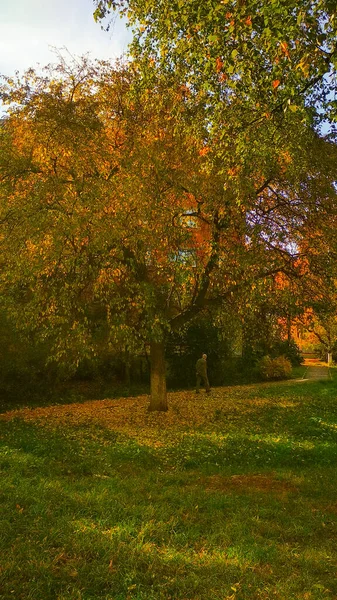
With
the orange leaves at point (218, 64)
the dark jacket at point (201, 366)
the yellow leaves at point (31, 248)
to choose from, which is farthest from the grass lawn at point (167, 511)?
the dark jacket at point (201, 366)

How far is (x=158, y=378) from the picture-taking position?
596 inches

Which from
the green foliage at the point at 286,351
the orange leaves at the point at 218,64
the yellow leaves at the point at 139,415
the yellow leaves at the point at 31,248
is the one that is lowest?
the yellow leaves at the point at 139,415

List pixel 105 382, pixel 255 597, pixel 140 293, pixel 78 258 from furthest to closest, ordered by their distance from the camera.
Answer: pixel 105 382 < pixel 140 293 < pixel 78 258 < pixel 255 597

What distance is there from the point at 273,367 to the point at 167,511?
72.0ft

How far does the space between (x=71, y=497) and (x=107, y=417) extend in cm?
840

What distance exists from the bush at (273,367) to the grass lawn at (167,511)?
45.3 ft

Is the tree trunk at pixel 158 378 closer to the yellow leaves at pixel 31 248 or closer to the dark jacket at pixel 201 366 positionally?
the yellow leaves at pixel 31 248

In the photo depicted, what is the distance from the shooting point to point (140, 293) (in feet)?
39.7

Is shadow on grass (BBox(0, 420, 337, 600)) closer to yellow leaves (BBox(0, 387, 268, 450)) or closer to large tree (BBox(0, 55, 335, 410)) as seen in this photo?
yellow leaves (BBox(0, 387, 268, 450))

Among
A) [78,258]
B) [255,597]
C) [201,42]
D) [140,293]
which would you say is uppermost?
[201,42]

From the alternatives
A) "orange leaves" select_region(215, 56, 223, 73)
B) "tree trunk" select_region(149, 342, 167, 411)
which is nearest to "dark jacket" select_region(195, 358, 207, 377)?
"tree trunk" select_region(149, 342, 167, 411)

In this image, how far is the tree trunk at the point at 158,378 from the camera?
590 inches

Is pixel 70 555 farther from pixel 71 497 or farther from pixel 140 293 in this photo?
pixel 140 293

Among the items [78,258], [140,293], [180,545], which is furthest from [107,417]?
[180,545]
